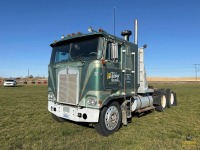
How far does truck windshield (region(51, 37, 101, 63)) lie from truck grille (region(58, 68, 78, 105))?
0.52 m

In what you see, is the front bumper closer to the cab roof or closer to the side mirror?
the side mirror

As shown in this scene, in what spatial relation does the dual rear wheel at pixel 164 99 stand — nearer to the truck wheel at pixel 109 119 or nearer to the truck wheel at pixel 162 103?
the truck wheel at pixel 162 103

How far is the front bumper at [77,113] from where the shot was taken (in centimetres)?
625

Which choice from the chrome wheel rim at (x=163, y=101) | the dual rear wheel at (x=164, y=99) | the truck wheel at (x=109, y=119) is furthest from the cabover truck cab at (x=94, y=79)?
the chrome wheel rim at (x=163, y=101)

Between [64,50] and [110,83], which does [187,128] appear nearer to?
[110,83]

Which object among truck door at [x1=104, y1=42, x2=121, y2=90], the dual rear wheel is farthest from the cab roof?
the dual rear wheel

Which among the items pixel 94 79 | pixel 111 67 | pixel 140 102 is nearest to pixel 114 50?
pixel 111 67

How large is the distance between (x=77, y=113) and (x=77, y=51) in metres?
2.09

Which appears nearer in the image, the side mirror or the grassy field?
the grassy field

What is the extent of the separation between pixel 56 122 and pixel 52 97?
4.00 ft

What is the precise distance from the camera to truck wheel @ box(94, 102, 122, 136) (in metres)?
6.39

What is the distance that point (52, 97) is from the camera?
771cm

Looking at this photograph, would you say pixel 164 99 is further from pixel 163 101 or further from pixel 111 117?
pixel 111 117

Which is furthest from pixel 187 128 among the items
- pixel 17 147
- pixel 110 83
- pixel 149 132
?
pixel 17 147
